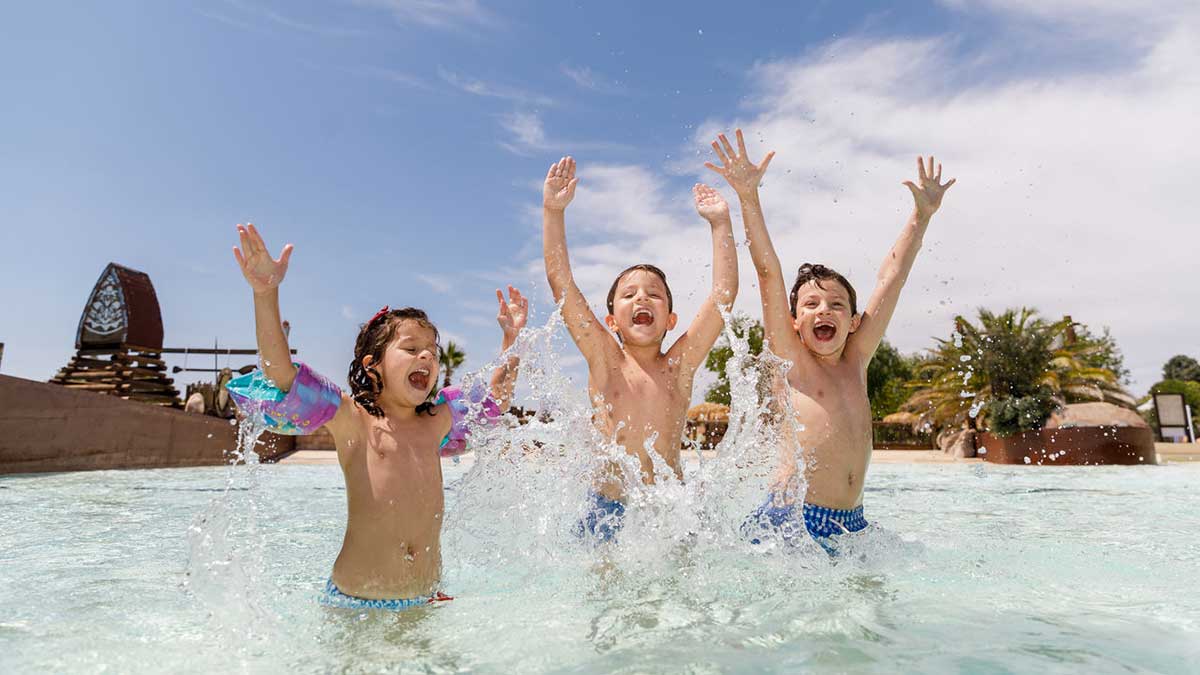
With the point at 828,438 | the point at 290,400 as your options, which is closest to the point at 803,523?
the point at 828,438

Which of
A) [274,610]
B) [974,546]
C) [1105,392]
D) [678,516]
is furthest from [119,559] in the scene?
[1105,392]

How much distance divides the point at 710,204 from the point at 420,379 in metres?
1.86

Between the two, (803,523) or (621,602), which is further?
(803,523)

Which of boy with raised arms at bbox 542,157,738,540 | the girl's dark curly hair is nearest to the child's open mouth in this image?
the girl's dark curly hair

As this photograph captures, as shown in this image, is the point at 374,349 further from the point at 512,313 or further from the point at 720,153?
the point at 720,153

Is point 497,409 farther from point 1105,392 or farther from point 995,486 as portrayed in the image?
point 1105,392

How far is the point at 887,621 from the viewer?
257 cm

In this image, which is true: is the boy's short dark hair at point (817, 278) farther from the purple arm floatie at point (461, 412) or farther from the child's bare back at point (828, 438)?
the purple arm floatie at point (461, 412)

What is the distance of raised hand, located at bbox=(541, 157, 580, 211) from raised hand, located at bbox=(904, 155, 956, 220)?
70.9 inches

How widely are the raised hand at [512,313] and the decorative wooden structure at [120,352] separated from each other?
1503 cm

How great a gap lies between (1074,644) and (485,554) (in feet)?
9.52

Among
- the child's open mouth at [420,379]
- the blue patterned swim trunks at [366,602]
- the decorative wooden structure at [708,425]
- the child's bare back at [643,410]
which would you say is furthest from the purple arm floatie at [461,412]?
the decorative wooden structure at [708,425]

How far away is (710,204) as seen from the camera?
4016 millimetres

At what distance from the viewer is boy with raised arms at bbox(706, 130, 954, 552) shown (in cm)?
354
